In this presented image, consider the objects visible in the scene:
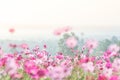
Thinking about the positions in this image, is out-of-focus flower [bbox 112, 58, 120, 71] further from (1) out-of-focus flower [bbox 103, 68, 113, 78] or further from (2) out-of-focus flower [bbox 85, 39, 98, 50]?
(2) out-of-focus flower [bbox 85, 39, 98, 50]

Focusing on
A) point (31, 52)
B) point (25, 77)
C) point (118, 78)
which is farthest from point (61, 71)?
point (31, 52)

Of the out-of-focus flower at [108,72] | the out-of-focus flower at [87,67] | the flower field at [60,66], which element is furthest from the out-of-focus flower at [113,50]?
the out-of-focus flower at [87,67]

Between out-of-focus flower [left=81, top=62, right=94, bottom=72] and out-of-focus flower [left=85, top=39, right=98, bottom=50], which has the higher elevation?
out-of-focus flower [left=85, top=39, right=98, bottom=50]

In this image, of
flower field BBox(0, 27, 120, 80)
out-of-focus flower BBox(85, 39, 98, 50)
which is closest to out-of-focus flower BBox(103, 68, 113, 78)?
flower field BBox(0, 27, 120, 80)

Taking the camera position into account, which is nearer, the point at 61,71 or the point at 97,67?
the point at 61,71

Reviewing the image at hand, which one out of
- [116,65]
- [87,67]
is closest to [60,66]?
[87,67]

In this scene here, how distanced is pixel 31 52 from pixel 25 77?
99cm

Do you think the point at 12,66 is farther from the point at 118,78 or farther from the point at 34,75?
the point at 118,78

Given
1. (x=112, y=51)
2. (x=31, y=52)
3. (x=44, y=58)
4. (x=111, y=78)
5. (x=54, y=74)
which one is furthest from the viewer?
(x=31, y=52)

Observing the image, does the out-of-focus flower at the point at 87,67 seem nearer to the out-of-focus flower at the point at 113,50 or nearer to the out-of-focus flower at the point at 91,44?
the out-of-focus flower at the point at 91,44

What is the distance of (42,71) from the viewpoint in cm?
280

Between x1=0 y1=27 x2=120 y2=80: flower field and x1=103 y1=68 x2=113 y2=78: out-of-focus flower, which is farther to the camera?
x1=103 y1=68 x2=113 y2=78: out-of-focus flower

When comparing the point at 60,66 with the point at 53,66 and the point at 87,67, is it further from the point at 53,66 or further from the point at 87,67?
the point at 53,66

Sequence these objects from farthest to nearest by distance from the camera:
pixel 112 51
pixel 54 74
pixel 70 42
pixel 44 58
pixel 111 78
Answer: pixel 44 58
pixel 112 51
pixel 70 42
pixel 111 78
pixel 54 74
